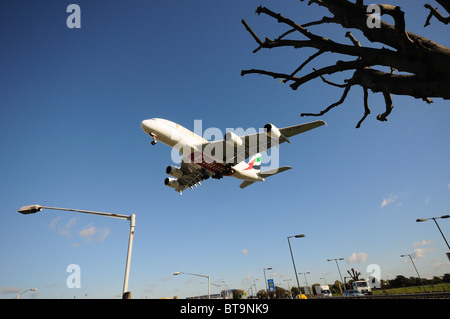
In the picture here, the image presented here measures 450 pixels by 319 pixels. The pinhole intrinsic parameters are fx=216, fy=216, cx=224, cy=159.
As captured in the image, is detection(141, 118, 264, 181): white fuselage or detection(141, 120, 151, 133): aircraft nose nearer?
detection(141, 120, 151, 133): aircraft nose

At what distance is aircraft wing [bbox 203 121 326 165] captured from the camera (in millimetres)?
21598

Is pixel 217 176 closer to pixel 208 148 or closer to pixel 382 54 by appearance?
pixel 208 148

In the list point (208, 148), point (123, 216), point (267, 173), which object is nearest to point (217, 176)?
point (208, 148)

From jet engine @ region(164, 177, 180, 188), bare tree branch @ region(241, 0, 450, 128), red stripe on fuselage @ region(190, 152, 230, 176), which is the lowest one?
bare tree branch @ region(241, 0, 450, 128)

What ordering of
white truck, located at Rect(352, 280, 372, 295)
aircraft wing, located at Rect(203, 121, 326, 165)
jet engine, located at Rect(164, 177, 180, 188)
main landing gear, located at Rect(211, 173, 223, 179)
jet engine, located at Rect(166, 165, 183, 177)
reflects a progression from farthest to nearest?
white truck, located at Rect(352, 280, 372, 295) → main landing gear, located at Rect(211, 173, 223, 179) → jet engine, located at Rect(164, 177, 180, 188) → jet engine, located at Rect(166, 165, 183, 177) → aircraft wing, located at Rect(203, 121, 326, 165)

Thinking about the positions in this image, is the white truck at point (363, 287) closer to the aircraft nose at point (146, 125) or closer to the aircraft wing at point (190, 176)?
the aircraft wing at point (190, 176)

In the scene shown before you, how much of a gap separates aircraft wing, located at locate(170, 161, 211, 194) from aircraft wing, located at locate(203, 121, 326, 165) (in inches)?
148

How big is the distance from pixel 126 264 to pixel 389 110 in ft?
32.4

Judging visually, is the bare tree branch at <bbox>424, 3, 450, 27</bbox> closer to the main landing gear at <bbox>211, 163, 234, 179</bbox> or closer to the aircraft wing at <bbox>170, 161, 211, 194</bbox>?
the main landing gear at <bbox>211, 163, 234, 179</bbox>

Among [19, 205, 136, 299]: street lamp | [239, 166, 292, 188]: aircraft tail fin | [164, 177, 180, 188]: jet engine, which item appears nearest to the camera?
[19, 205, 136, 299]: street lamp

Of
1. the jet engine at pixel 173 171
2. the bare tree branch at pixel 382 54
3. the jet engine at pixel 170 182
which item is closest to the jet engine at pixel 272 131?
the jet engine at pixel 173 171

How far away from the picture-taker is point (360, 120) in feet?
12.4

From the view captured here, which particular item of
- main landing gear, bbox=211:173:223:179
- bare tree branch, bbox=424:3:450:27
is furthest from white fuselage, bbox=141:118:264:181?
bare tree branch, bbox=424:3:450:27
